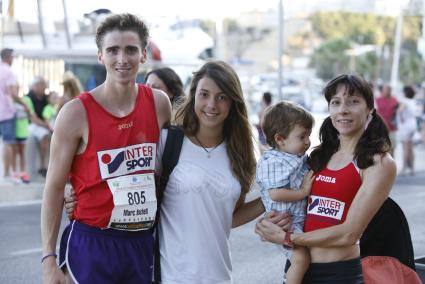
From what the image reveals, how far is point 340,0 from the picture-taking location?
42031 millimetres

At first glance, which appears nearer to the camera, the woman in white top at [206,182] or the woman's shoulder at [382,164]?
the woman's shoulder at [382,164]

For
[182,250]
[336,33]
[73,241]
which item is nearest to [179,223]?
[182,250]

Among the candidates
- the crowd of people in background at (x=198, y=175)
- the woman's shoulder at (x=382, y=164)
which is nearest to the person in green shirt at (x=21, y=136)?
the crowd of people in background at (x=198, y=175)

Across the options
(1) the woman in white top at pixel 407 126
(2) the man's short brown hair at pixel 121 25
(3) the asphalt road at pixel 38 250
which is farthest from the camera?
(1) the woman in white top at pixel 407 126

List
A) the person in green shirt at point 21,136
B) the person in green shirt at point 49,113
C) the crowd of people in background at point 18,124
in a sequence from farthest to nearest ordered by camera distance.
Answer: the person in green shirt at point 49,113
the person in green shirt at point 21,136
the crowd of people in background at point 18,124

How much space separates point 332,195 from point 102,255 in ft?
3.46

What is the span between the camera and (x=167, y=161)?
3.53m

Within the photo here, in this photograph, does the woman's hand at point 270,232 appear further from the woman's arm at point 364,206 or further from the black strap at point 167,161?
the black strap at point 167,161

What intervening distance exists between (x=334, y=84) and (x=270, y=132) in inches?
15.4

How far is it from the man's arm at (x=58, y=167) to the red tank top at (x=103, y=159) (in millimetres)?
53

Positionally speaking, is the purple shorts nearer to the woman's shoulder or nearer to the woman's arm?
the woman's arm

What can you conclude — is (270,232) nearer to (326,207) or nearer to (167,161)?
(326,207)

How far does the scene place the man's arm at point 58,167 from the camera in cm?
329

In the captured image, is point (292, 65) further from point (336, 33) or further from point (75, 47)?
point (75, 47)
